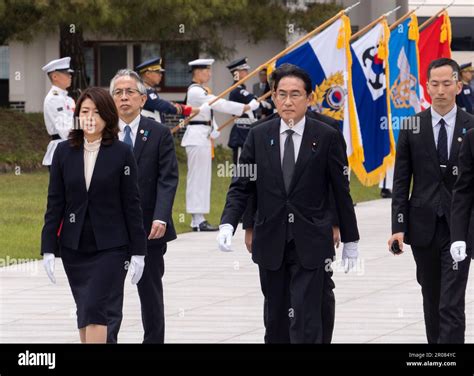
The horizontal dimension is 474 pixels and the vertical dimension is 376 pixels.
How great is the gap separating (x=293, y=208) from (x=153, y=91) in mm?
7030

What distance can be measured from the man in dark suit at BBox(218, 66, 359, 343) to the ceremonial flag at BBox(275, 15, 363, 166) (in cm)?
813

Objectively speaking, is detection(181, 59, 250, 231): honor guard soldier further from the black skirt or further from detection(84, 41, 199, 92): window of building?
detection(84, 41, 199, 92): window of building

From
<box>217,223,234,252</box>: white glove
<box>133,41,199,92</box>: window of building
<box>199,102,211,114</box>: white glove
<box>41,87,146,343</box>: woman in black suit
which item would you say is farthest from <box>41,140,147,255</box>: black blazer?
<box>133,41,199,92</box>: window of building

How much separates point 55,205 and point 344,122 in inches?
372

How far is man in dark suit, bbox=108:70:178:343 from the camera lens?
8.54 m

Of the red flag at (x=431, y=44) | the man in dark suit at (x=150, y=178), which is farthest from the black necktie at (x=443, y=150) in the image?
the red flag at (x=431, y=44)

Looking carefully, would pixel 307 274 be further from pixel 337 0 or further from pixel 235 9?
pixel 337 0

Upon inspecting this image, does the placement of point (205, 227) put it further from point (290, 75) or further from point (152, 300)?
point (290, 75)

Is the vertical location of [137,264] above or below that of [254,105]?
below

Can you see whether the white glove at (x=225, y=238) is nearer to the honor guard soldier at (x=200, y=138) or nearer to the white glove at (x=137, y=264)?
the white glove at (x=137, y=264)

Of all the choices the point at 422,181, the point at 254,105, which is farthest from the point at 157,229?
the point at 254,105

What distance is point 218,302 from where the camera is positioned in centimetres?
1093

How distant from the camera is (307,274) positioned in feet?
24.7

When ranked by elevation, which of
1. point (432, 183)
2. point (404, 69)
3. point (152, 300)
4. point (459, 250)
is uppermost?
point (404, 69)
